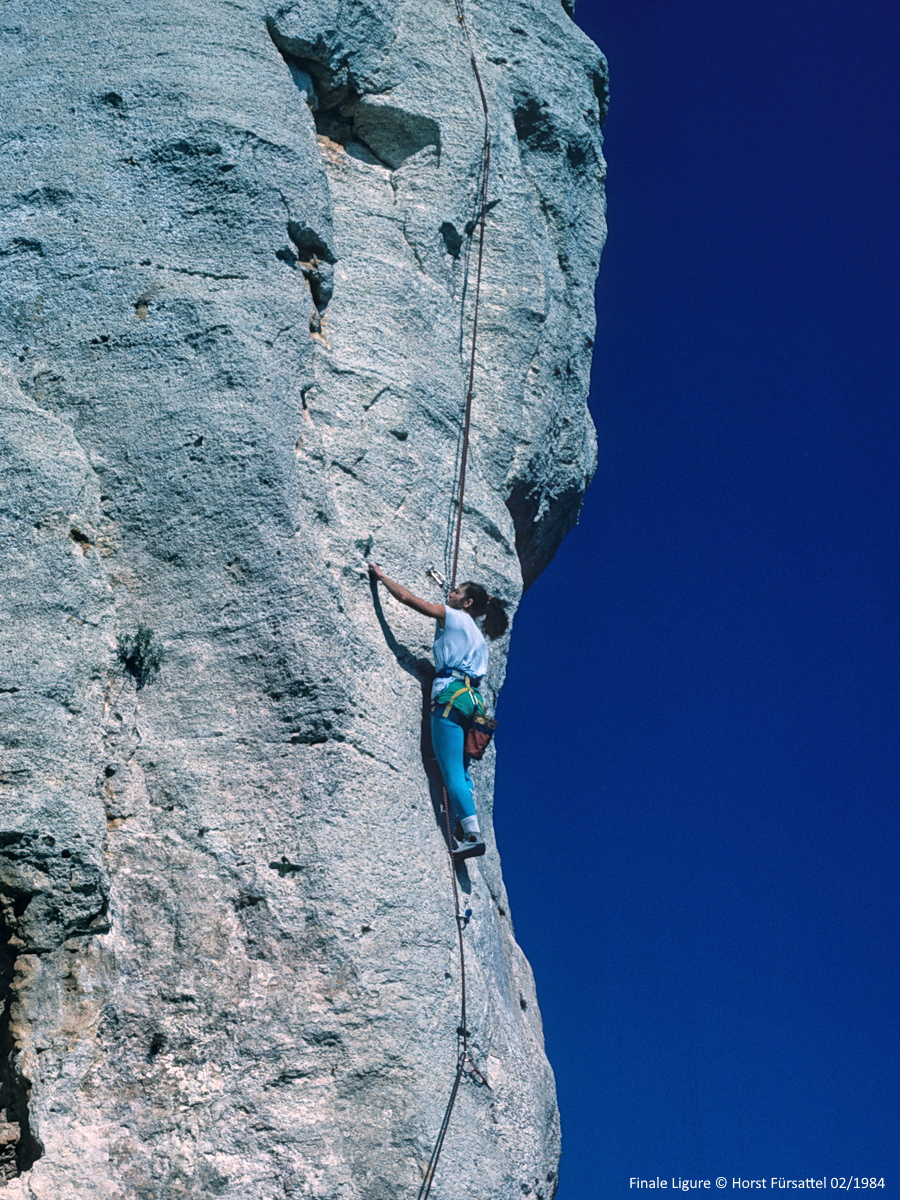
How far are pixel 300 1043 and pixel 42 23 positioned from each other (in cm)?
A: 677

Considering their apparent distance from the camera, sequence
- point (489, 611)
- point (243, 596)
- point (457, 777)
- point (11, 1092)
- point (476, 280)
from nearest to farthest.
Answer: point (11, 1092)
point (243, 596)
point (457, 777)
point (489, 611)
point (476, 280)

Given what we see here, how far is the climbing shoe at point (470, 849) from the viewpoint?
7.96 meters

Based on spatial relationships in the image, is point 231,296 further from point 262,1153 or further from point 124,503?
point 262,1153

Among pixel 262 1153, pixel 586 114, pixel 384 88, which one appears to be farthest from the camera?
pixel 586 114

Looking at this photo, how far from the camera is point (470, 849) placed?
7.96 metres

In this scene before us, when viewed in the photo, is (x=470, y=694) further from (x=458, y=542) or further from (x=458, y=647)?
(x=458, y=542)

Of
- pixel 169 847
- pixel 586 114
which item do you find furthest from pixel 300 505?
pixel 586 114

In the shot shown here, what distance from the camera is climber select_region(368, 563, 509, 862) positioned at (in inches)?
317

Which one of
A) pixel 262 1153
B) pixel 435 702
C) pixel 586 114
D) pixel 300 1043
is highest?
pixel 586 114

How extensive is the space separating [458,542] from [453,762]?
163 centimetres

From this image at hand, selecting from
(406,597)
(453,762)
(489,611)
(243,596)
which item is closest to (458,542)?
(489,611)

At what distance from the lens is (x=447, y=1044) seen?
7.27m

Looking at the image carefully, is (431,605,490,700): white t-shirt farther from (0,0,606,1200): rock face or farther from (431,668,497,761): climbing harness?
(0,0,606,1200): rock face

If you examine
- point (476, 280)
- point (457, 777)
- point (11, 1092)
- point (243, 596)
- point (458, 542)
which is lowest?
point (11, 1092)
